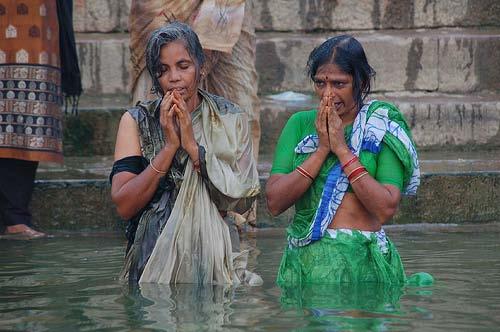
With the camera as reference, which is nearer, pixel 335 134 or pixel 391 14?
pixel 335 134

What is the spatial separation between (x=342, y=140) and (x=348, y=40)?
1.36 ft

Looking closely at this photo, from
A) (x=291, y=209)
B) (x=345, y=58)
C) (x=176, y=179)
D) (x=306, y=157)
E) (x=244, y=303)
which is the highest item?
Result: (x=345, y=58)

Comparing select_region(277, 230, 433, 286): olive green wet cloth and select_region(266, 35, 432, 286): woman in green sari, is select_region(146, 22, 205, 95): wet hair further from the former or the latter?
select_region(277, 230, 433, 286): olive green wet cloth

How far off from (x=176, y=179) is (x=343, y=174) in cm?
75

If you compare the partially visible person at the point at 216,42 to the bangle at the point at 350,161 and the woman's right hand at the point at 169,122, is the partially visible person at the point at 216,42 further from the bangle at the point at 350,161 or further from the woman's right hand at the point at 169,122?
the bangle at the point at 350,161

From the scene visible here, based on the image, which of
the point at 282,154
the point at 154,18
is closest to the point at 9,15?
the point at 154,18

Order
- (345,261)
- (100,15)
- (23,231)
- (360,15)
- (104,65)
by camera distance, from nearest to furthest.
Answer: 1. (345,261)
2. (23,231)
3. (104,65)
4. (100,15)
5. (360,15)

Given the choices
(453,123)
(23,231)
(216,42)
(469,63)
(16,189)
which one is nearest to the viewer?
(216,42)

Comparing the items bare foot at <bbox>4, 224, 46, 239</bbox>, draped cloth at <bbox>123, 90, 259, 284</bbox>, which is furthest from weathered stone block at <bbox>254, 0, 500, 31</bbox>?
draped cloth at <bbox>123, 90, 259, 284</bbox>

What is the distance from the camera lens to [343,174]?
529cm

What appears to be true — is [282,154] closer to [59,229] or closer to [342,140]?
[342,140]

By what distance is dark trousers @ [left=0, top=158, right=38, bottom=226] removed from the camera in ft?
26.2

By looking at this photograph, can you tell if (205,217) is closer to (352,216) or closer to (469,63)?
(352,216)

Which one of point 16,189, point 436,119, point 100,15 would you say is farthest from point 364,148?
point 100,15
